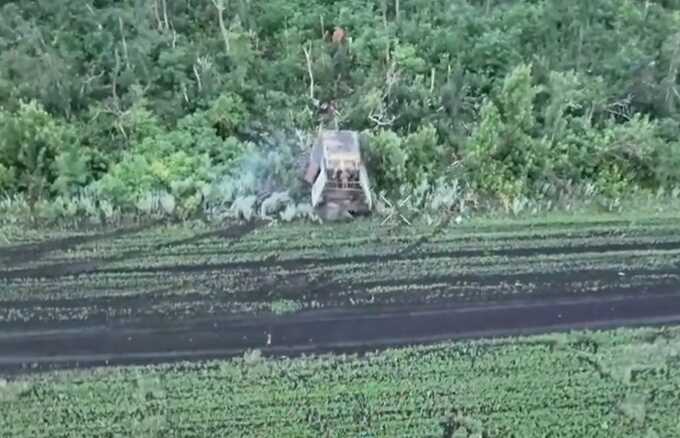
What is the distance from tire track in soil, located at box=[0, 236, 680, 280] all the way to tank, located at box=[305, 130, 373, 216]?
16.7 inches

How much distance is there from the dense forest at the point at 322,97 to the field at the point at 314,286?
37 centimetres

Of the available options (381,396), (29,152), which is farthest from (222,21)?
(381,396)

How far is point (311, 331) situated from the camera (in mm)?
6391

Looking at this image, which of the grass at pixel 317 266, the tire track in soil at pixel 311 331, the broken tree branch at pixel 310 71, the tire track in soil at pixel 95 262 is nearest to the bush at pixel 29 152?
the grass at pixel 317 266

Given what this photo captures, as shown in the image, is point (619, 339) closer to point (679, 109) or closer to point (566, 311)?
point (566, 311)

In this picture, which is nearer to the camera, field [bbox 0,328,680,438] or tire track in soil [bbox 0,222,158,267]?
field [bbox 0,328,680,438]

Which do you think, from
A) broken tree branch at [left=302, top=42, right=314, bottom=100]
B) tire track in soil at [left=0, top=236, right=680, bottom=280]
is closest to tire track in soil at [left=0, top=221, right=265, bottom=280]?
tire track in soil at [left=0, top=236, right=680, bottom=280]

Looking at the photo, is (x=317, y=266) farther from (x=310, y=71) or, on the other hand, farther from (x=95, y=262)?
(x=310, y=71)

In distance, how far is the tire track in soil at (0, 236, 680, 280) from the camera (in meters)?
6.69

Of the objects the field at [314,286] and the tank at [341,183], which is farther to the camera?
the tank at [341,183]

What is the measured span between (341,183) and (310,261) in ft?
2.02

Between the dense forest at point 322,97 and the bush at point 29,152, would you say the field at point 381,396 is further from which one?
the bush at point 29,152

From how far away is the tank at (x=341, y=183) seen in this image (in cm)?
712

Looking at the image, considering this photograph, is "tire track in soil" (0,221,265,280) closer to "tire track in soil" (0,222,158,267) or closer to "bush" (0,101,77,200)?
"tire track in soil" (0,222,158,267)
